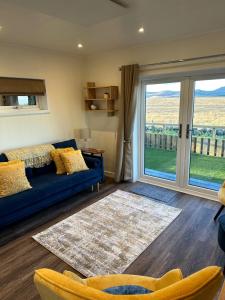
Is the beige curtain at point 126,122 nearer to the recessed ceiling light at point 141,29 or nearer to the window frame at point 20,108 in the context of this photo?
the recessed ceiling light at point 141,29

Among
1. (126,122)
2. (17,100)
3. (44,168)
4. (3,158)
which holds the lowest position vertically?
(44,168)

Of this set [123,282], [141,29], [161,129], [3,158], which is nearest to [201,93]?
[161,129]

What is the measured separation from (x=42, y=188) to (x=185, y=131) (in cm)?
248

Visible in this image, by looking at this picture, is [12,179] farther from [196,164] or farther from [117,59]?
[196,164]

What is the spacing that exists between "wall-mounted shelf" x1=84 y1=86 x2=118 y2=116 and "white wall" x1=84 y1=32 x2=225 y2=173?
0.12m

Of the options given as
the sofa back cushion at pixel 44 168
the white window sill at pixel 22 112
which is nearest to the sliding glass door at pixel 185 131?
the sofa back cushion at pixel 44 168

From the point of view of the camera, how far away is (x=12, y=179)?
8.95 ft

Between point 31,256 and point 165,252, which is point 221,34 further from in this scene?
point 31,256

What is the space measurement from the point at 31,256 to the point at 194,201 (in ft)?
8.24

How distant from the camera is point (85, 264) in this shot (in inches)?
81.5

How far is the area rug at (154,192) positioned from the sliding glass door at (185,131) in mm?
217

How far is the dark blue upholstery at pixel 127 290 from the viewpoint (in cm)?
113

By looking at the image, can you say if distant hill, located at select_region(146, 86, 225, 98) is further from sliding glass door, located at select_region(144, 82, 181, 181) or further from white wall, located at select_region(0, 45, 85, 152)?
white wall, located at select_region(0, 45, 85, 152)

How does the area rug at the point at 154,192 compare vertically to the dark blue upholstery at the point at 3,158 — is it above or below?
below
